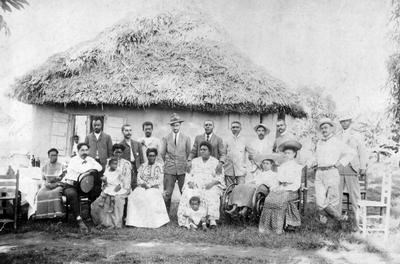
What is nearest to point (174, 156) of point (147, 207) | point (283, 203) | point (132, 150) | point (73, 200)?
point (132, 150)

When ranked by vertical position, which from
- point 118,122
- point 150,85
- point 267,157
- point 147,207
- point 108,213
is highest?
point 150,85

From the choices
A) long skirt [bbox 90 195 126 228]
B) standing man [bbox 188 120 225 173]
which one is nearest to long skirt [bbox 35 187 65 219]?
long skirt [bbox 90 195 126 228]

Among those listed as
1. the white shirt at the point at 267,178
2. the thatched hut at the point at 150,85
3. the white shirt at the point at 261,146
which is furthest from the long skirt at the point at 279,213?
the thatched hut at the point at 150,85

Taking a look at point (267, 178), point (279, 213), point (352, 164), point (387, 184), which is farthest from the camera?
point (352, 164)

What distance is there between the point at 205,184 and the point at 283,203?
123 cm

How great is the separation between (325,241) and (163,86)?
4827mm

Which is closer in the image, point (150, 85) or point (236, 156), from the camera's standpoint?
point (236, 156)

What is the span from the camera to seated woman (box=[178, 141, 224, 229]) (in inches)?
239

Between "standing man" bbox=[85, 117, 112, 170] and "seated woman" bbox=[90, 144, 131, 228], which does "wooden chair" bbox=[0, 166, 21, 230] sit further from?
"standing man" bbox=[85, 117, 112, 170]

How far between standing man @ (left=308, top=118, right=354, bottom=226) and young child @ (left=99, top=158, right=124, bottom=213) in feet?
9.79

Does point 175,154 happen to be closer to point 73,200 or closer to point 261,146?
point 261,146

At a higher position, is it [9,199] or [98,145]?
[98,145]

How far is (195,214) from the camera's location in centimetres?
601

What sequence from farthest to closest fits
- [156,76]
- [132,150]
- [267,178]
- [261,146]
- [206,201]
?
[156,76], [132,150], [261,146], [267,178], [206,201]
